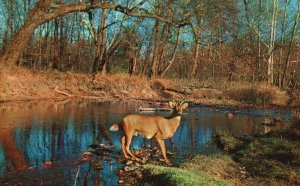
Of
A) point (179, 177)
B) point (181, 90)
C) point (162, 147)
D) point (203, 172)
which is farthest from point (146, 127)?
point (181, 90)

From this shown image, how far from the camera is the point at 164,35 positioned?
39.1 metres

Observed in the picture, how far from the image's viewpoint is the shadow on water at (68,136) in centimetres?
878

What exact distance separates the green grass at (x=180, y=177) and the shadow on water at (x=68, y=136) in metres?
0.91

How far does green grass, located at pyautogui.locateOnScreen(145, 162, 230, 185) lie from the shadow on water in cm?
91

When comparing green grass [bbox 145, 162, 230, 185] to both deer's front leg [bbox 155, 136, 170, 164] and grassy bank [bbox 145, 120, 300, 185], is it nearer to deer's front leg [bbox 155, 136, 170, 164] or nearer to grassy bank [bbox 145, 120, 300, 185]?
grassy bank [bbox 145, 120, 300, 185]

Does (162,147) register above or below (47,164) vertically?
above

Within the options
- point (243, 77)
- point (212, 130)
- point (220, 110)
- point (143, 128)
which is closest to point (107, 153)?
point (143, 128)

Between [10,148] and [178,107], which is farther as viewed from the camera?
[10,148]

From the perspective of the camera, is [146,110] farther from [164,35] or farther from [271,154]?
[164,35]

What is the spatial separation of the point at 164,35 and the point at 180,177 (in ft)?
105

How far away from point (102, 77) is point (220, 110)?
36.0 ft

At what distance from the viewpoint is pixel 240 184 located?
8.59m

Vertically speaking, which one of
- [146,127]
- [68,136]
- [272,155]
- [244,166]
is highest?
[146,127]

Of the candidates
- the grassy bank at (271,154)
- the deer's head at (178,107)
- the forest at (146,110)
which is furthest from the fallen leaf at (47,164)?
the grassy bank at (271,154)
